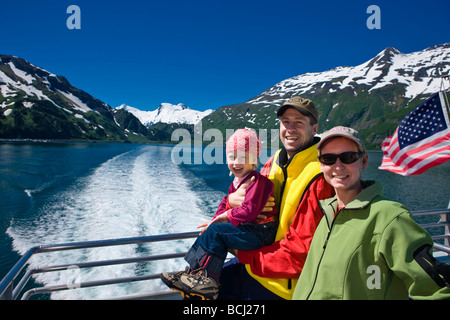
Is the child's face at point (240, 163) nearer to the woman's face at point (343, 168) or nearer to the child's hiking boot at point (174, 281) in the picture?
the woman's face at point (343, 168)

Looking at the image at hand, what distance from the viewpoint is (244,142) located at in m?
2.38

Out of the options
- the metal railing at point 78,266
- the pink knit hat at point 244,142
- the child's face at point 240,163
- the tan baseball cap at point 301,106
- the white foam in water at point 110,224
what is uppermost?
the tan baseball cap at point 301,106

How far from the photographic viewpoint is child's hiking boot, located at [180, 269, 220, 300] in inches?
84.6

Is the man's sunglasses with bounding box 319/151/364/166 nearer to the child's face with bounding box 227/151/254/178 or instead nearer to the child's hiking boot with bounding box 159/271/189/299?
the child's face with bounding box 227/151/254/178

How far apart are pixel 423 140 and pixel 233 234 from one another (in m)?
5.35

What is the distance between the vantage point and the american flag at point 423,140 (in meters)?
4.97

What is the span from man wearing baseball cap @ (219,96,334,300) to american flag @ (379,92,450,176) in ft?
14.4

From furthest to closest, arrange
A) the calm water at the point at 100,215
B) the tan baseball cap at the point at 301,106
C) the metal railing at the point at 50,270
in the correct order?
the calm water at the point at 100,215
the metal railing at the point at 50,270
the tan baseball cap at the point at 301,106

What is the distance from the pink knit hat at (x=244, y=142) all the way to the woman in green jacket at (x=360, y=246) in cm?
78

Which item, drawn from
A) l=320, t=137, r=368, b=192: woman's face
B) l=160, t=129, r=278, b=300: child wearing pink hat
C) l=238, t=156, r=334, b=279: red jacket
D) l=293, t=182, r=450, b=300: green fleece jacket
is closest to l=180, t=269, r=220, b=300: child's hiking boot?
l=160, t=129, r=278, b=300: child wearing pink hat

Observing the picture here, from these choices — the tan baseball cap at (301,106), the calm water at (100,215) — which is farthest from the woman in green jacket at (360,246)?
the calm water at (100,215)
